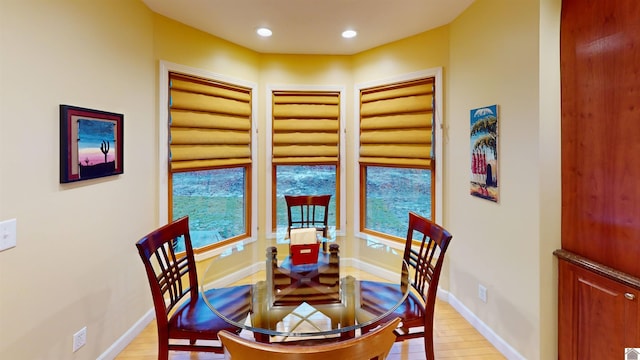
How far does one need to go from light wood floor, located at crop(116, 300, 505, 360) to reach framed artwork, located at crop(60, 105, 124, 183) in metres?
1.32

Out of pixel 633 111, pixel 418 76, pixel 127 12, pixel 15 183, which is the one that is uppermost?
pixel 127 12

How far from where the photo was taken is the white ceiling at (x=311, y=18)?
2531mm

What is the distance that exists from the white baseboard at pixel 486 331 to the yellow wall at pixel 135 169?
0.14 ft

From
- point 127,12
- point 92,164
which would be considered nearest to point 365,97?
point 127,12

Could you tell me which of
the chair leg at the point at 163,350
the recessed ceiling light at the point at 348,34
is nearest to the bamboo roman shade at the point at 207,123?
the recessed ceiling light at the point at 348,34

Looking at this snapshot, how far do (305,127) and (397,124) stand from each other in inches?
42.0

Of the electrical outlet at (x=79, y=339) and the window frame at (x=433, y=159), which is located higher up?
the window frame at (x=433, y=159)

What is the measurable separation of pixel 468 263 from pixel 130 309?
2.81 meters

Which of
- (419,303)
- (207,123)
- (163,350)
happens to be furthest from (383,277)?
(207,123)

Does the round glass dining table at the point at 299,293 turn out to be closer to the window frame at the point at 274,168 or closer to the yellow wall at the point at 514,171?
the yellow wall at the point at 514,171

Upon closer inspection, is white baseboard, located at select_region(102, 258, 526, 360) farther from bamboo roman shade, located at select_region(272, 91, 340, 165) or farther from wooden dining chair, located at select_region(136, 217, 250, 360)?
bamboo roman shade, located at select_region(272, 91, 340, 165)

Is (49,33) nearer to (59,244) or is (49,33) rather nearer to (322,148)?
(59,244)

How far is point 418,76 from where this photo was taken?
10.3 ft

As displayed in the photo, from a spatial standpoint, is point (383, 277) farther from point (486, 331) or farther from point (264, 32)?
point (264, 32)
